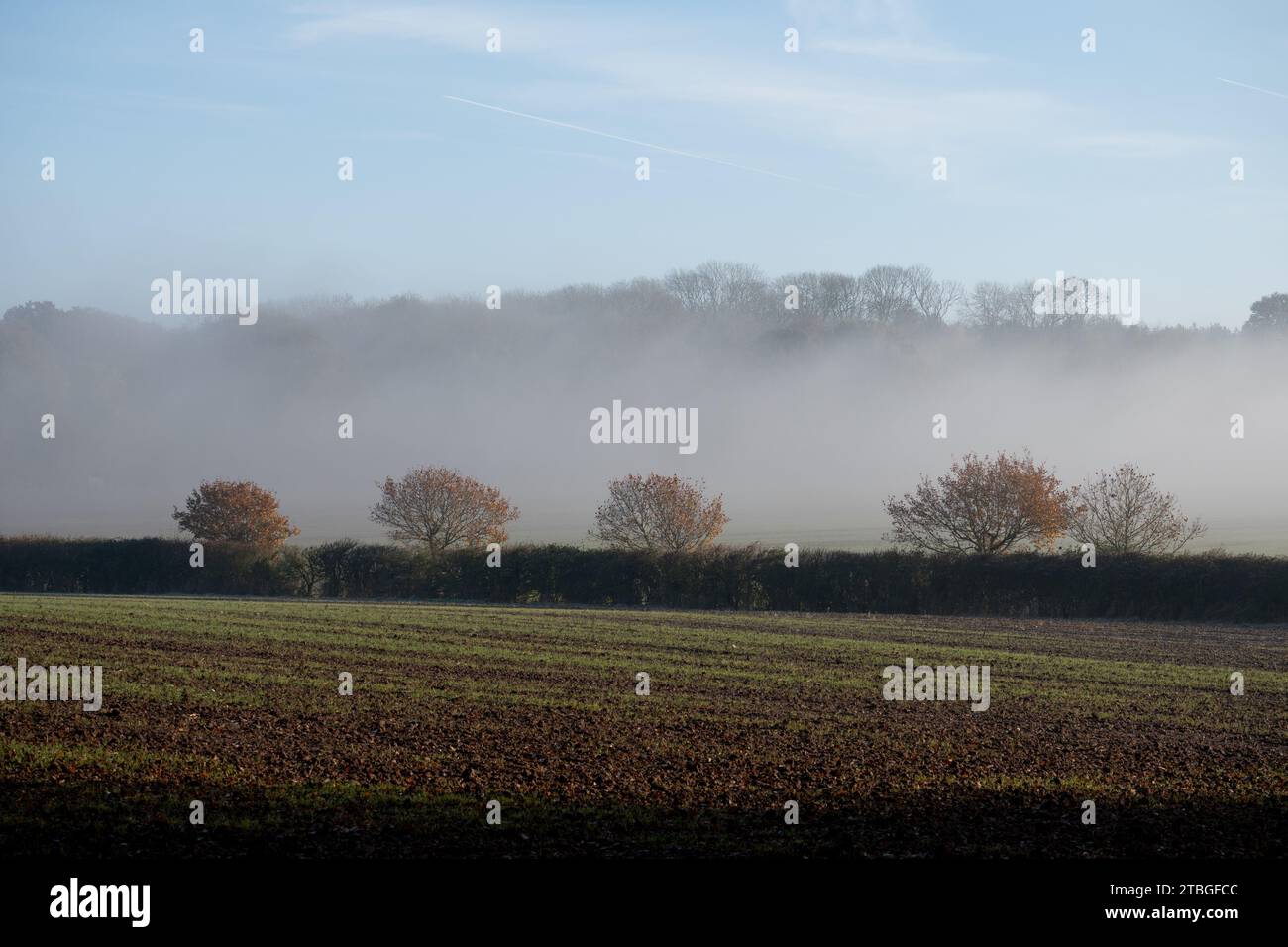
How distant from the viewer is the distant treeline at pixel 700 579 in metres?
35.3

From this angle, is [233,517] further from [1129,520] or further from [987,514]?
[1129,520]

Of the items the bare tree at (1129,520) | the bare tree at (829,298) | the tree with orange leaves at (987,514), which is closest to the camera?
the bare tree at (1129,520)

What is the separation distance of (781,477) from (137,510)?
65419 mm

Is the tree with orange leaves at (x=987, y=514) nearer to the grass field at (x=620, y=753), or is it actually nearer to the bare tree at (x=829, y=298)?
the grass field at (x=620, y=753)

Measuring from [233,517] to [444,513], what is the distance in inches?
346

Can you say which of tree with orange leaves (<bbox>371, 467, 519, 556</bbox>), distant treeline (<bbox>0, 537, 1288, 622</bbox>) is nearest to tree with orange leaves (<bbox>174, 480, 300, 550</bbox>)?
distant treeline (<bbox>0, 537, 1288, 622</bbox>)

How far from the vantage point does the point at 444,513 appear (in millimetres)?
51750

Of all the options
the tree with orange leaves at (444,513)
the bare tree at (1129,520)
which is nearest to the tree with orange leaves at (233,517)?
the tree with orange leaves at (444,513)

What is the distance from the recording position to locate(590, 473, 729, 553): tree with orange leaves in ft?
148

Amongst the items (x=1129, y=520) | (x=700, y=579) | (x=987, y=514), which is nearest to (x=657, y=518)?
(x=700, y=579)

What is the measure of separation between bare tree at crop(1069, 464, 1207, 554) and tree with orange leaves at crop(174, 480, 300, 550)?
3152cm

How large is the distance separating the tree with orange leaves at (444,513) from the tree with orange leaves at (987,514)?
58.7ft
